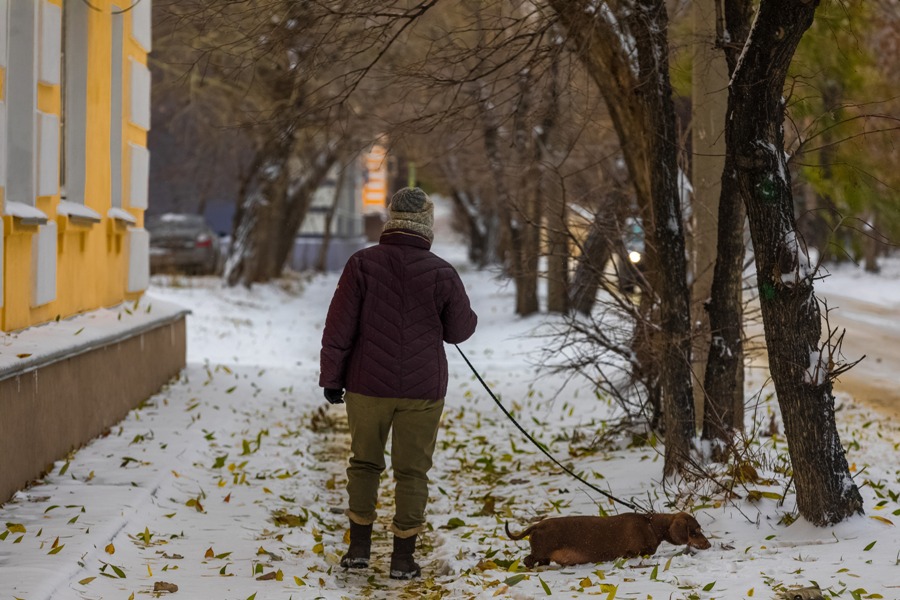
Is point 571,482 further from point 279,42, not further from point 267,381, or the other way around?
point 267,381

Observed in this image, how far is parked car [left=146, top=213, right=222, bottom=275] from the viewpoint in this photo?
94.5 ft

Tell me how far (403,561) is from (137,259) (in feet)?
22.0

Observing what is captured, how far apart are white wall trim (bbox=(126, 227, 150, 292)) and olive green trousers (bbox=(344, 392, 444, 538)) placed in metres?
6.09

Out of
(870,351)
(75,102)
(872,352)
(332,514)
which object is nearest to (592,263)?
(332,514)

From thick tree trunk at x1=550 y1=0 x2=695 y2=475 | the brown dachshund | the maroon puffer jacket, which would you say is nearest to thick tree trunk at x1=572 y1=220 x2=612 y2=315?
thick tree trunk at x1=550 y1=0 x2=695 y2=475

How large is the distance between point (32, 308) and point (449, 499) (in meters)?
2.92

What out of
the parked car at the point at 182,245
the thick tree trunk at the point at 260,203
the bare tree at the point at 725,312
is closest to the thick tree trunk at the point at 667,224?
the bare tree at the point at 725,312

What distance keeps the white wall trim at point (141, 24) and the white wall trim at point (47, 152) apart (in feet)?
10.8

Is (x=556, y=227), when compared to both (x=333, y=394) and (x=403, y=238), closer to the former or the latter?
(x=403, y=238)

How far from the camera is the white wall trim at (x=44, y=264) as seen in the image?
7.67 m

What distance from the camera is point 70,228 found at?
Answer: 8.92 meters

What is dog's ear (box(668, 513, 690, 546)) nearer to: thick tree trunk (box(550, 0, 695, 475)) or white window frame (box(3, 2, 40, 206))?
thick tree trunk (box(550, 0, 695, 475))

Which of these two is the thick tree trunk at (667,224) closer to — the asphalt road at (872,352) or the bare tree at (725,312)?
the bare tree at (725,312)

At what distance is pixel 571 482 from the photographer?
7.59m
